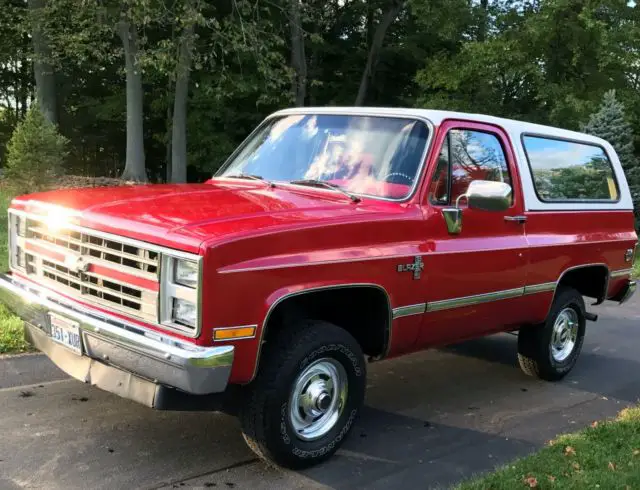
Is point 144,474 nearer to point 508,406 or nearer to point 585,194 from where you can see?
point 508,406

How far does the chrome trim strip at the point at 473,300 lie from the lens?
4.38m

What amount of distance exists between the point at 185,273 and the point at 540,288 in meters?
3.20

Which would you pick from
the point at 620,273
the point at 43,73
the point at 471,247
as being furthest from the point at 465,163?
the point at 43,73

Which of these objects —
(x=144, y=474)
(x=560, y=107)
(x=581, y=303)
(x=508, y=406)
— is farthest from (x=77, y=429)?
(x=560, y=107)

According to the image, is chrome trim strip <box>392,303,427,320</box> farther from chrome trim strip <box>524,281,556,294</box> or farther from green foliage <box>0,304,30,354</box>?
green foliage <box>0,304,30,354</box>

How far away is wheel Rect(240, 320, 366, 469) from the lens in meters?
3.56

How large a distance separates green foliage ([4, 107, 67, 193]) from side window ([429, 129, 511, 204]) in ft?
34.9

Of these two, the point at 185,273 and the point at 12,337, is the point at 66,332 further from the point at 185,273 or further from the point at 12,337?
the point at 12,337

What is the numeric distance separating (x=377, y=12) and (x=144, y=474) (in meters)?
27.8

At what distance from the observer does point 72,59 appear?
2191 centimetres

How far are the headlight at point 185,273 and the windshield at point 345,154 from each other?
60.3 inches

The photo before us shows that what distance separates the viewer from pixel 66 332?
12.1ft

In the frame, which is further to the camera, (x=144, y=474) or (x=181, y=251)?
(x=144, y=474)

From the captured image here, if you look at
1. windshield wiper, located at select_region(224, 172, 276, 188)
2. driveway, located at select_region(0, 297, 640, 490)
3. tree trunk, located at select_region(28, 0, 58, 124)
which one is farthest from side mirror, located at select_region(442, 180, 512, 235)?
tree trunk, located at select_region(28, 0, 58, 124)
